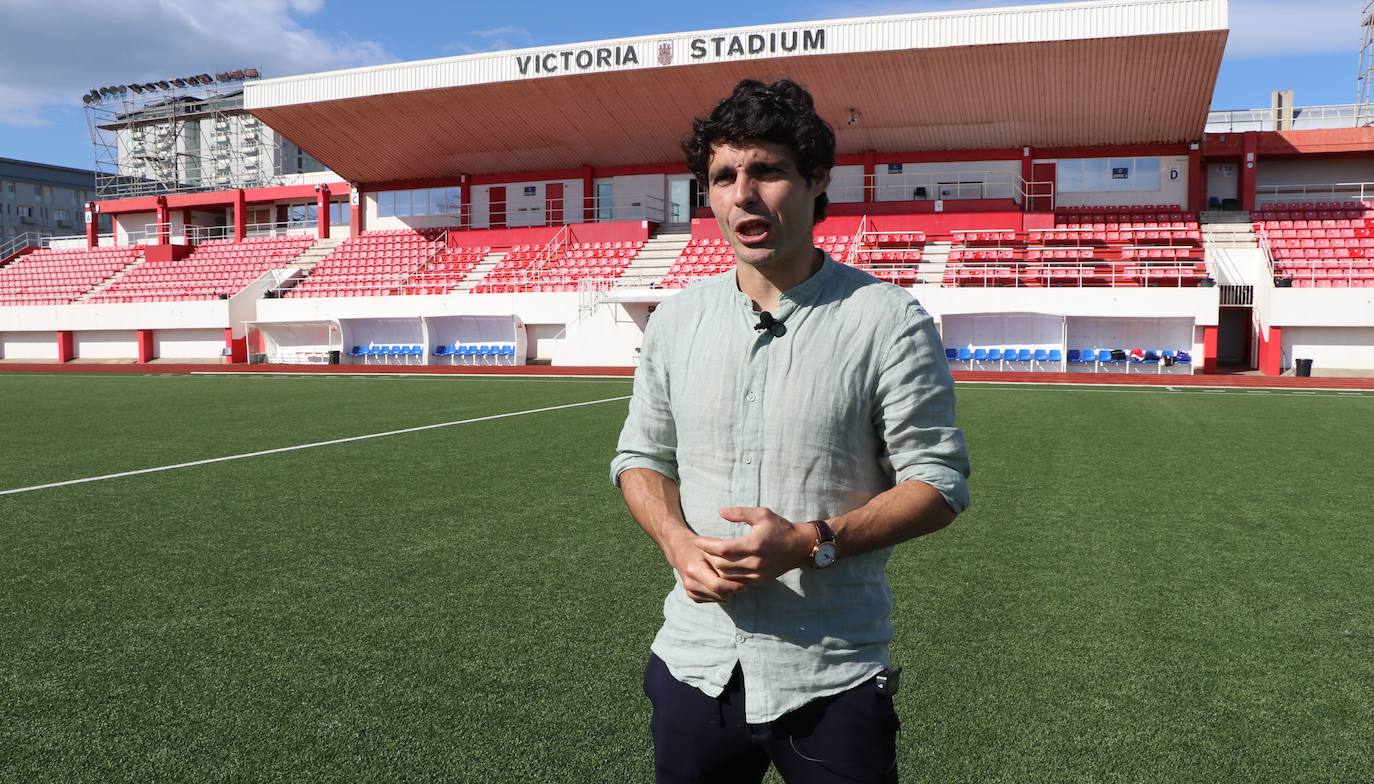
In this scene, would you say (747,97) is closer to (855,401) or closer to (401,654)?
(855,401)

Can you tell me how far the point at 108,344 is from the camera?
37062 millimetres

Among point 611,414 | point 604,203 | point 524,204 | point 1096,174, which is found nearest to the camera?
point 611,414

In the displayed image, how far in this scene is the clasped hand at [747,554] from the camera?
157 cm

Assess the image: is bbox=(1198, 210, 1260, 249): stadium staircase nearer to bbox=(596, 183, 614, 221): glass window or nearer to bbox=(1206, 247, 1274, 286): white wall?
bbox=(1206, 247, 1274, 286): white wall

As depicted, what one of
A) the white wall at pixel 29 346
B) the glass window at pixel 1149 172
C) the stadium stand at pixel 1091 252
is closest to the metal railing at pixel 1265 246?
the stadium stand at pixel 1091 252

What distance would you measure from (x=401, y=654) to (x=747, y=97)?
2916 millimetres

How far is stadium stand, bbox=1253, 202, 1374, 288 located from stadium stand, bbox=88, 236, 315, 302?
3435 centimetres

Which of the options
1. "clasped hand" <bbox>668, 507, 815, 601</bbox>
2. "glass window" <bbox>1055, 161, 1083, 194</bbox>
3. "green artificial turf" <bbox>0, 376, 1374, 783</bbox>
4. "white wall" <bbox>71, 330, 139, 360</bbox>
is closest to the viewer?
"clasped hand" <bbox>668, 507, 815, 601</bbox>

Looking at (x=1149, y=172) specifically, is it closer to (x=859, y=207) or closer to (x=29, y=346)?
(x=859, y=207)

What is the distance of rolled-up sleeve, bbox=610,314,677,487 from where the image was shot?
6.40 ft

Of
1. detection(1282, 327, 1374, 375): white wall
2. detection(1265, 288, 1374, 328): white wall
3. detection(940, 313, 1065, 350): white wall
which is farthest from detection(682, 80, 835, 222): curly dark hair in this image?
detection(1282, 327, 1374, 375): white wall

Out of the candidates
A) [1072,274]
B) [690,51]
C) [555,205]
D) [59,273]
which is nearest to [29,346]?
[59,273]

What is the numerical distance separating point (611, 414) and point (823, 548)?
12691 mm

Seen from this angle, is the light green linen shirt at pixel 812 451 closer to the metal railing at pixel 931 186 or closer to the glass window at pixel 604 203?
the metal railing at pixel 931 186
